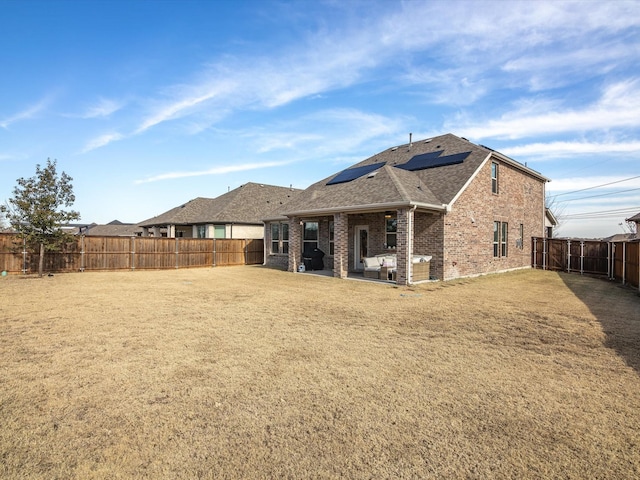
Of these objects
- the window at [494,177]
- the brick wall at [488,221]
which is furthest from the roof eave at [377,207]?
the window at [494,177]

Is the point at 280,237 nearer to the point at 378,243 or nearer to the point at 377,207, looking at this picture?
the point at 378,243

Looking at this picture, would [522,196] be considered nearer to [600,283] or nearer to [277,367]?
[600,283]

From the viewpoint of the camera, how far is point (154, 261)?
64.1ft

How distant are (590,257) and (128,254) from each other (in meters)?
25.0

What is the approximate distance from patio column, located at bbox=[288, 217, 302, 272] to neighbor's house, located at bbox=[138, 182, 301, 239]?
280 inches

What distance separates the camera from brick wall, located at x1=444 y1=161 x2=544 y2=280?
46.1 feet

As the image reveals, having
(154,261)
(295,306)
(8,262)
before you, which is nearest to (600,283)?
(295,306)

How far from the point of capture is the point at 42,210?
49.2 ft

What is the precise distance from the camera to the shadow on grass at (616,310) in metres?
5.59

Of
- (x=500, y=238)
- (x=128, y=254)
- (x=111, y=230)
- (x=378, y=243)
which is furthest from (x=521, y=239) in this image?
(x=111, y=230)

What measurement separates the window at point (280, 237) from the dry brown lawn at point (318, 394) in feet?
42.4

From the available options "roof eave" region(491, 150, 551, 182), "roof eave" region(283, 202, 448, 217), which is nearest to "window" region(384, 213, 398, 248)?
"roof eave" region(283, 202, 448, 217)

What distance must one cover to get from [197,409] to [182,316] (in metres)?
4.66

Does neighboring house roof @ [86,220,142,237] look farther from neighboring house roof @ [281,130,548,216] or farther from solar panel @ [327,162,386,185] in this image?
solar panel @ [327,162,386,185]
